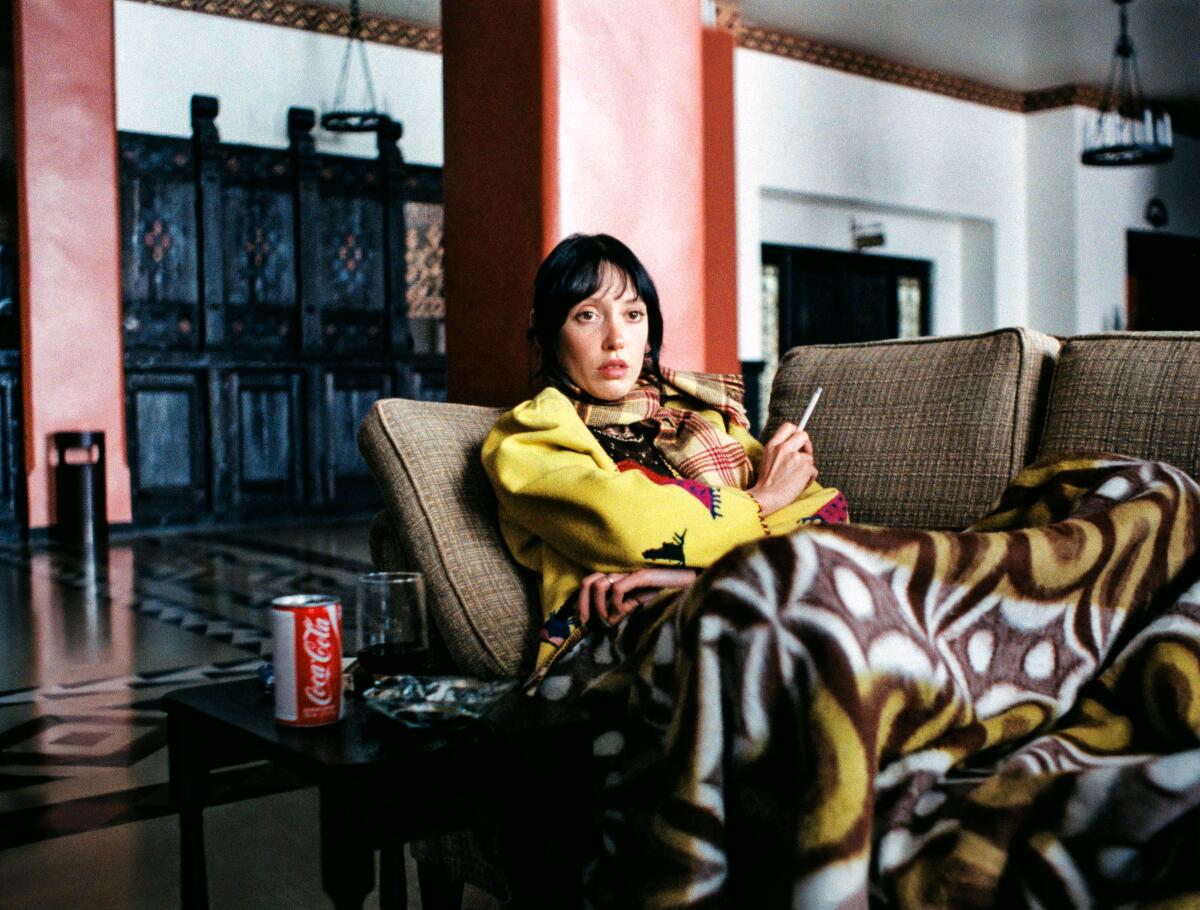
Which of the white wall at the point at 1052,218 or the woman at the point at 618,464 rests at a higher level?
the white wall at the point at 1052,218

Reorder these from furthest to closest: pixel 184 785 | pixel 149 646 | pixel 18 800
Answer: pixel 149 646, pixel 18 800, pixel 184 785

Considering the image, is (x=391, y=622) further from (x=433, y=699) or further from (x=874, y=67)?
(x=874, y=67)

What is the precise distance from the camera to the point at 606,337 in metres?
1.93

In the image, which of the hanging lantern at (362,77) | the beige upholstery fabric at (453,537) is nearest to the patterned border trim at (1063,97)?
the hanging lantern at (362,77)

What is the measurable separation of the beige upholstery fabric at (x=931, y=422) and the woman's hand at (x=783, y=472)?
0.81 feet

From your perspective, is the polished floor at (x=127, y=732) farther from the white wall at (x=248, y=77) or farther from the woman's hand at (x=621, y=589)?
the white wall at (x=248, y=77)

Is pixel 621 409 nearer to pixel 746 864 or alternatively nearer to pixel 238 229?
pixel 746 864

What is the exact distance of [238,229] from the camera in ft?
25.7

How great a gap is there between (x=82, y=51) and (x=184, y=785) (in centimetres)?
675

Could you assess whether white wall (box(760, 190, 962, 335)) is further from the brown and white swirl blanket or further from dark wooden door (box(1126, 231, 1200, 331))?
the brown and white swirl blanket

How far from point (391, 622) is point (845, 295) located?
9.06 m

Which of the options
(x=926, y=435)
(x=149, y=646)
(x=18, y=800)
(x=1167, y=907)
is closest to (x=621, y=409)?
(x=926, y=435)

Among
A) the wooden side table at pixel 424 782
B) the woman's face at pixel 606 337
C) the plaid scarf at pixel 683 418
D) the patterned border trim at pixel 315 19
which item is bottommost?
the wooden side table at pixel 424 782

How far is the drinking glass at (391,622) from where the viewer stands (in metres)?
1.42
